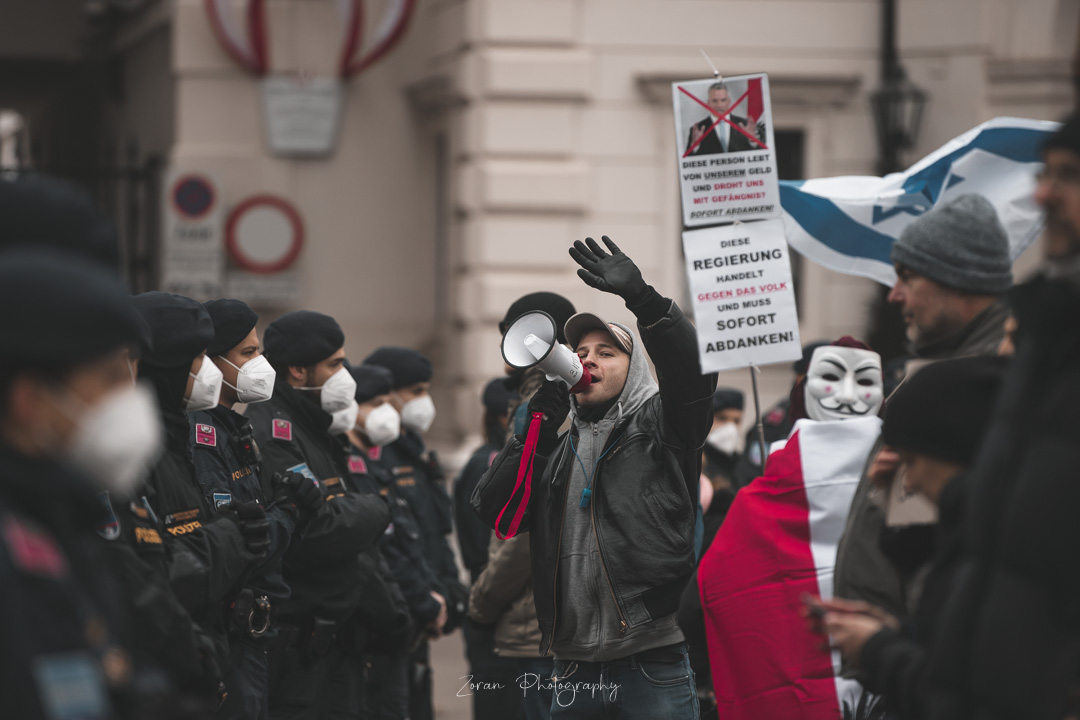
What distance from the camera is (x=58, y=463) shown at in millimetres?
2219

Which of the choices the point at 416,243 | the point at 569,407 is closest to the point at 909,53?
the point at 416,243

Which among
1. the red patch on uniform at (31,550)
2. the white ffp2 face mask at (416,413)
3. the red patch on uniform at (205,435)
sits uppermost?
the red patch on uniform at (31,550)

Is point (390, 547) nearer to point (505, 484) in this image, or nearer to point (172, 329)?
point (505, 484)

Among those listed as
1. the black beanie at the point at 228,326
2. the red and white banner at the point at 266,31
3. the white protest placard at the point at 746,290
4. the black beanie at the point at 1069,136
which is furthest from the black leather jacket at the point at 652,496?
the red and white banner at the point at 266,31

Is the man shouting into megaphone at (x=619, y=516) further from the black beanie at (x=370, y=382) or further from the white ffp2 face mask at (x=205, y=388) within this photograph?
the black beanie at (x=370, y=382)

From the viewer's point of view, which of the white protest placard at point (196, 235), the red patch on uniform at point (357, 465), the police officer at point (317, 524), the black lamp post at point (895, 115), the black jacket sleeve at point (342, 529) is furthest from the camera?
the white protest placard at point (196, 235)

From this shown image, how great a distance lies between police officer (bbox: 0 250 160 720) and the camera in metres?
2.08

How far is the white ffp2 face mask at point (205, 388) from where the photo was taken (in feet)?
15.2

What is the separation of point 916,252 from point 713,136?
7.24 feet

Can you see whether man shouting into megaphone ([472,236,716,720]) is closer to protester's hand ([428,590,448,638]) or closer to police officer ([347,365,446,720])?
police officer ([347,365,446,720])

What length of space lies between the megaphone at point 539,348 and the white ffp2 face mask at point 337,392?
A: 57.1 inches

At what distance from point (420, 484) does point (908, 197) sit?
2784 mm

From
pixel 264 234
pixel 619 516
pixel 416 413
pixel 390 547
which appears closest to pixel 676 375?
pixel 619 516

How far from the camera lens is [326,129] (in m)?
12.7
